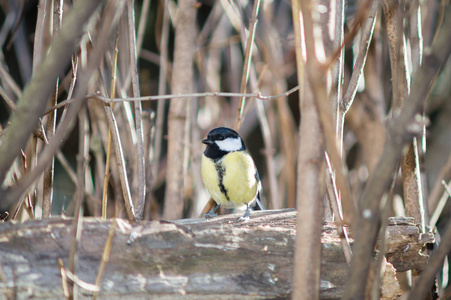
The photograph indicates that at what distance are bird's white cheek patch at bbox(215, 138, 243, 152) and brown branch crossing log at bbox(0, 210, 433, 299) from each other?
974 mm

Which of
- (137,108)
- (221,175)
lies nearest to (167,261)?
(137,108)

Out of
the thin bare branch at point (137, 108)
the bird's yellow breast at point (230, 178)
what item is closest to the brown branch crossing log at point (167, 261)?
the thin bare branch at point (137, 108)

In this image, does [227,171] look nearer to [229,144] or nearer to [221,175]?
[221,175]

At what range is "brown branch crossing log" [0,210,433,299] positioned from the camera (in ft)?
3.83

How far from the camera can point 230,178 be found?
89.1 inches

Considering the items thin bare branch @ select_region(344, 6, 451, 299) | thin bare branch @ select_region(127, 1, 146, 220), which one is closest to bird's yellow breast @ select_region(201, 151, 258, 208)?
thin bare branch @ select_region(127, 1, 146, 220)

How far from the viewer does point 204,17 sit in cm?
401

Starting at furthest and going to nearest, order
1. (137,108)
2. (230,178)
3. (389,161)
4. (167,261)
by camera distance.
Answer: (230,178) → (137,108) → (167,261) → (389,161)

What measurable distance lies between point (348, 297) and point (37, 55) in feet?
3.67

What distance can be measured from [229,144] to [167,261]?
114 centimetres

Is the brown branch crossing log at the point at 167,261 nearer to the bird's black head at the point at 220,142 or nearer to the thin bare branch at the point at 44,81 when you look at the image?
the thin bare branch at the point at 44,81

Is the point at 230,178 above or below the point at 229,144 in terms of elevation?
below

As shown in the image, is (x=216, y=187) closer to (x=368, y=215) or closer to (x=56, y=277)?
(x=56, y=277)

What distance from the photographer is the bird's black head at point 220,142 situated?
2.26 m
